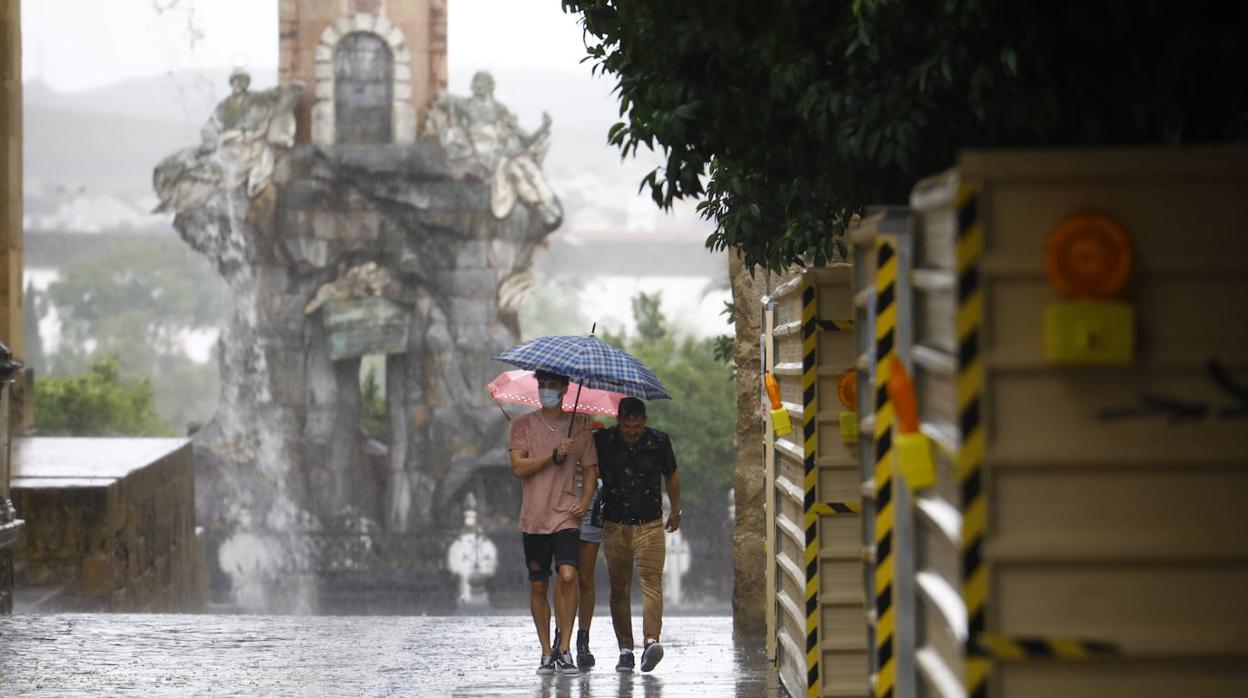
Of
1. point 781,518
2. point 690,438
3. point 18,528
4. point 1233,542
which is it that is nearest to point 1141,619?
point 1233,542

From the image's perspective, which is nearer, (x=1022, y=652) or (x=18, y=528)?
(x=1022, y=652)

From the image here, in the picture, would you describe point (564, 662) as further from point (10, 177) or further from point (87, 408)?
point (87, 408)

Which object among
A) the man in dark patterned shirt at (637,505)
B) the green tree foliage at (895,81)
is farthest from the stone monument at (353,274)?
the green tree foliage at (895,81)

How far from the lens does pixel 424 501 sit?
4828 centimetres

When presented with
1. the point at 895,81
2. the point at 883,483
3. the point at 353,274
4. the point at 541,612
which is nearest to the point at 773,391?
the point at 541,612

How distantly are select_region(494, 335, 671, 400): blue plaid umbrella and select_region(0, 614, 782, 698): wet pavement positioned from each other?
1657mm

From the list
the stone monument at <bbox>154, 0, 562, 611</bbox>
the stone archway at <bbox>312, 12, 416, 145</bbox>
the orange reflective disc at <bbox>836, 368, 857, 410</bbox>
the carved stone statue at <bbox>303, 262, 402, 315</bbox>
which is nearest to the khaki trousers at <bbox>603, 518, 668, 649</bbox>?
the orange reflective disc at <bbox>836, 368, 857, 410</bbox>

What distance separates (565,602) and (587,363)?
4.44 feet

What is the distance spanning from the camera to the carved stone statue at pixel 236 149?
47.8 meters

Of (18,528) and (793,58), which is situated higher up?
(793,58)

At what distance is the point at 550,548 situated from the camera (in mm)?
11023

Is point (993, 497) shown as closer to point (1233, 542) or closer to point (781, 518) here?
point (1233, 542)

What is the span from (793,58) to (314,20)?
43465 mm

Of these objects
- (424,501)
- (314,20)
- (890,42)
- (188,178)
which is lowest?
(424,501)
